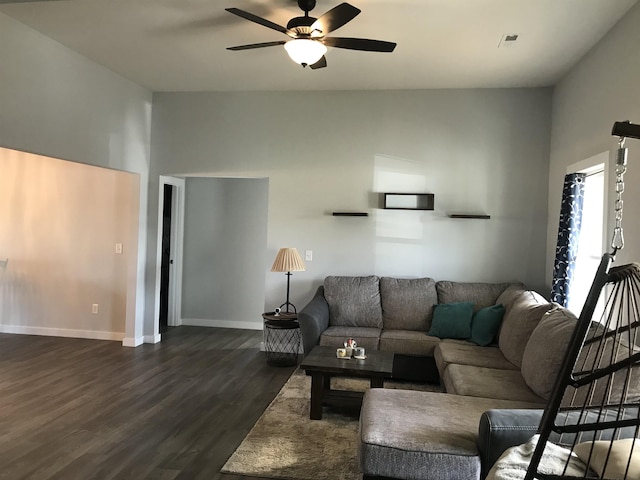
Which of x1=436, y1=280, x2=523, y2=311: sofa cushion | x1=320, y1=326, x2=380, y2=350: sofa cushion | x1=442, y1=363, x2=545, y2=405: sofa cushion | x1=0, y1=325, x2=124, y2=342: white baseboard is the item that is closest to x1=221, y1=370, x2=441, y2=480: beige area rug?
x1=320, y1=326, x2=380, y2=350: sofa cushion

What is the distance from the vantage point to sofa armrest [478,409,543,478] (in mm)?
2154

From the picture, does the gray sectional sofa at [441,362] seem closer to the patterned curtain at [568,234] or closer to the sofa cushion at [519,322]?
the sofa cushion at [519,322]

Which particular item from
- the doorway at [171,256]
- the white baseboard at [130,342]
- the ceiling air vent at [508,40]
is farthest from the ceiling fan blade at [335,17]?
the white baseboard at [130,342]

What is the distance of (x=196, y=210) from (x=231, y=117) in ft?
5.81

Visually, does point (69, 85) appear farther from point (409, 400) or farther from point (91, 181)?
point (409, 400)

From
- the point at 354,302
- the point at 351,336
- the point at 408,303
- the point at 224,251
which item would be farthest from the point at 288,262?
the point at 224,251

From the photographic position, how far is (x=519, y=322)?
12.3ft

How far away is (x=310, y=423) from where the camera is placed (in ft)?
11.5

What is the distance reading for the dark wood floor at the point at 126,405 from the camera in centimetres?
290

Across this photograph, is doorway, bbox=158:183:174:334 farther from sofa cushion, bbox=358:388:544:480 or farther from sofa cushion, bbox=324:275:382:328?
sofa cushion, bbox=358:388:544:480

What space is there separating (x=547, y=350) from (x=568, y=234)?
156 cm

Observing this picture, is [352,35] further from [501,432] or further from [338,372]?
[501,432]

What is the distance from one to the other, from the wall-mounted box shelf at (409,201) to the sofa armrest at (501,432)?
3222 millimetres

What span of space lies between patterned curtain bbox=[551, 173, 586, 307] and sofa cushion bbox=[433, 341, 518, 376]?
0.75m
